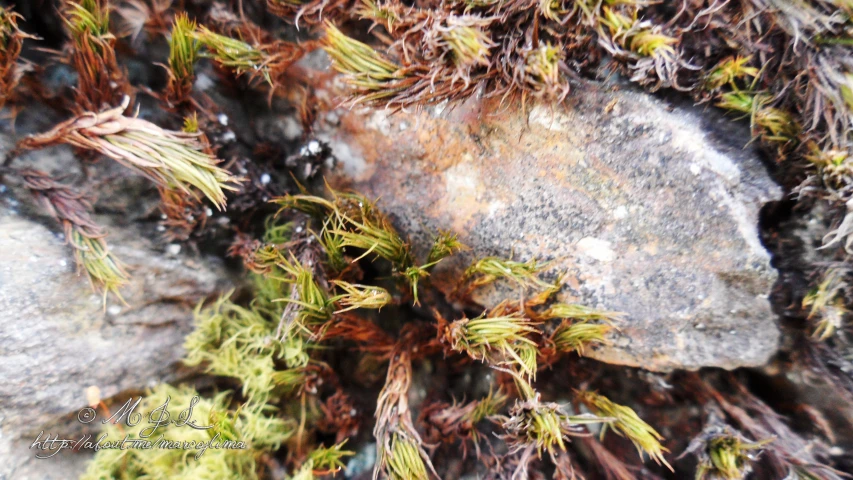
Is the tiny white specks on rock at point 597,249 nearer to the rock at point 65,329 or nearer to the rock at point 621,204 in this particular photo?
the rock at point 621,204

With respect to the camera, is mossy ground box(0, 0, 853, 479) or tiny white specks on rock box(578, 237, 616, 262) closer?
mossy ground box(0, 0, 853, 479)

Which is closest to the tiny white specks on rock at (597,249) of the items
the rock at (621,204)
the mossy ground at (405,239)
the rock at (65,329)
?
the rock at (621,204)

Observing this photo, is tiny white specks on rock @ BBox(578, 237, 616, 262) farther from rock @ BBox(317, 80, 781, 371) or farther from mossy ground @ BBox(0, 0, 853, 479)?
mossy ground @ BBox(0, 0, 853, 479)

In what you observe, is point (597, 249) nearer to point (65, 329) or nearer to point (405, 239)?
point (405, 239)

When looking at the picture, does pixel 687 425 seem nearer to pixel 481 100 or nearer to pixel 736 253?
pixel 736 253

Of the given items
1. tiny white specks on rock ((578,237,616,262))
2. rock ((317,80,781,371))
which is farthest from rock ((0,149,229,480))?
tiny white specks on rock ((578,237,616,262))

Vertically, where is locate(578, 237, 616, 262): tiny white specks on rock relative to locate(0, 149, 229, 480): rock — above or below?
above
